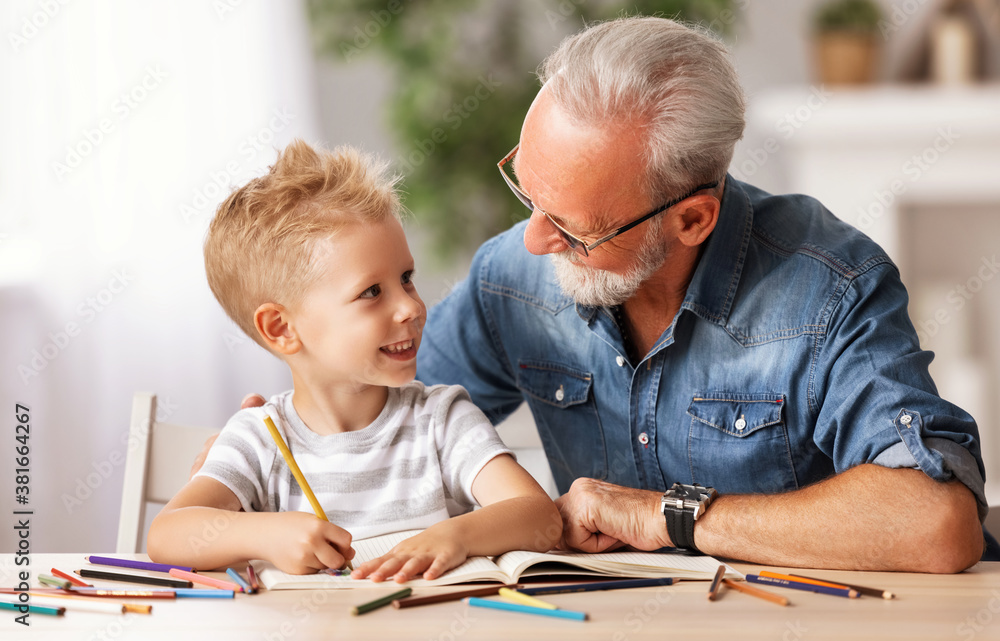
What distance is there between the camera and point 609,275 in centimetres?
135

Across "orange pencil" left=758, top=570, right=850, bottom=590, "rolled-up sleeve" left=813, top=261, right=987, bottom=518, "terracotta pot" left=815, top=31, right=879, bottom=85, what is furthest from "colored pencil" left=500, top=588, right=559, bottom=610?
"terracotta pot" left=815, top=31, right=879, bottom=85

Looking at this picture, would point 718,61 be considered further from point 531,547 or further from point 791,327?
point 531,547

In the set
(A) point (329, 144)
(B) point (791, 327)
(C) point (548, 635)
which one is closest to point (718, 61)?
(B) point (791, 327)

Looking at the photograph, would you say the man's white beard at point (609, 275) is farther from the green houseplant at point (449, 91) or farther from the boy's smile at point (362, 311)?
the green houseplant at point (449, 91)

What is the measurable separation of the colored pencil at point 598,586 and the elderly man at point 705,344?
0.18 metres

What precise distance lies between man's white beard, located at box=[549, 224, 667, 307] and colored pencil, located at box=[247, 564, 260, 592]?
62 centimetres

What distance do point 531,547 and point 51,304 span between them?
1.68 metres

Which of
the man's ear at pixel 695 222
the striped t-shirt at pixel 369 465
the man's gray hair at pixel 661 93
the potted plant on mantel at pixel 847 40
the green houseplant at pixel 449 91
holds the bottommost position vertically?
the striped t-shirt at pixel 369 465

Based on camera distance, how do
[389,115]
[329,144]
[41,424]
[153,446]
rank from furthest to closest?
[329,144] < [389,115] < [41,424] < [153,446]

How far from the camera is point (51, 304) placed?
7.43 feet

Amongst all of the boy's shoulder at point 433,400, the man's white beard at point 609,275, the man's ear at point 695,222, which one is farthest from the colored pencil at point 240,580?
the man's ear at point 695,222

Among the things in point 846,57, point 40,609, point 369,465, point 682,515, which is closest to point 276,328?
point 369,465

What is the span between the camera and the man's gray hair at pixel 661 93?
1270mm

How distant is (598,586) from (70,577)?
0.56 metres
